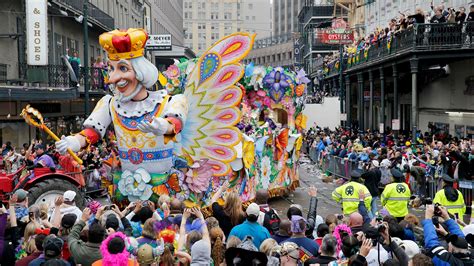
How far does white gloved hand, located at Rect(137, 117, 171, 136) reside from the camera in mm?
9186

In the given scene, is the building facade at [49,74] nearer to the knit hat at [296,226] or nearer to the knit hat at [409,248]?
the knit hat at [296,226]

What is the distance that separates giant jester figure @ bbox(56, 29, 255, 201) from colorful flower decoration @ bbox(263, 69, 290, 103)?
536 centimetres

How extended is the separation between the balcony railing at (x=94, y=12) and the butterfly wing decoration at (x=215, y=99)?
46.6 ft

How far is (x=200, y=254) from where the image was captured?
607 centimetres

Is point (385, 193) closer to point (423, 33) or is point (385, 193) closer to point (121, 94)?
point (121, 94)

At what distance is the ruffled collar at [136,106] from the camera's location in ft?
32.7

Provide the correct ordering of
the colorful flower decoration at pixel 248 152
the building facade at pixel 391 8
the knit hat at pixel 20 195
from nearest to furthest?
the knit hat at pixel 20 195 → the colorful flower decoration at pixel 248 152 → the building facade at pixel 391 8

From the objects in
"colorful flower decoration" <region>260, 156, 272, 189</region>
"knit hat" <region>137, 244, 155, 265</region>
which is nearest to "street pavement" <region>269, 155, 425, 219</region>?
"colorful flower decoration" <region>260, 156, 272, 189</region>

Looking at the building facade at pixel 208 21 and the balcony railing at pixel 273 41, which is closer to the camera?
the balcony railing at pixel 273 41

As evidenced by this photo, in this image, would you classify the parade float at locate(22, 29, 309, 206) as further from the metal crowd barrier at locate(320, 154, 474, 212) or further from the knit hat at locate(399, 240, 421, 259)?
the metal crowd barrier at locate(320, 154, 474, 212)

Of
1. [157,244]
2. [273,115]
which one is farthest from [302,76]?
[157,244]

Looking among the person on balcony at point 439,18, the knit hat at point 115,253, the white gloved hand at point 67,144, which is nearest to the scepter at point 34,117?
the white gloved hand at point 67,144

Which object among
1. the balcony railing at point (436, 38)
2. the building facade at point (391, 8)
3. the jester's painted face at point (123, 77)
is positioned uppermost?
the building facade at point (391, 8)

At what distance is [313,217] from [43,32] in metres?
13.8
